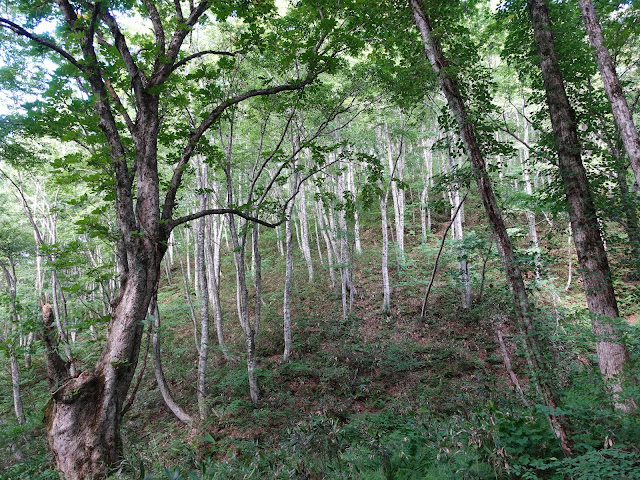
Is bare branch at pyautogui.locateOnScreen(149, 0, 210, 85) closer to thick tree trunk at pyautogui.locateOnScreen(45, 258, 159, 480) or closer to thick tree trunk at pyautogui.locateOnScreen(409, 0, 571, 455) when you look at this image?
thick tree trunk at pyautogui.locateOnScreen(45, 258, 159, 480)

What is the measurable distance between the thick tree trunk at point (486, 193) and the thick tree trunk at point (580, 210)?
4.54 ft

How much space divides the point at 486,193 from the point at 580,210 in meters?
1.83

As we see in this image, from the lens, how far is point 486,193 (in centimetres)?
491

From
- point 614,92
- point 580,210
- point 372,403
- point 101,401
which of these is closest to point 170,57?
point 101,401

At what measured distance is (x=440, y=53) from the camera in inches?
211

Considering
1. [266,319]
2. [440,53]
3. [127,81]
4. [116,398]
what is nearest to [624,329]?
[440,53]

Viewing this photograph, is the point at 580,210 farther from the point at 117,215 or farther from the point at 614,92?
the point at 117,215

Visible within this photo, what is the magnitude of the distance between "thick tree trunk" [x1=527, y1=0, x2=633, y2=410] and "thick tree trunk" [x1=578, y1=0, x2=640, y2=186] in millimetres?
568

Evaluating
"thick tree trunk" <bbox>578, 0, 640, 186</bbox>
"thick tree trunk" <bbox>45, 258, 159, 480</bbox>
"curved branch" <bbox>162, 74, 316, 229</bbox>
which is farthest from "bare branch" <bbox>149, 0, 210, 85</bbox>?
"thick tree trunk" <bbox>578, 0, 640, 186</bbox>

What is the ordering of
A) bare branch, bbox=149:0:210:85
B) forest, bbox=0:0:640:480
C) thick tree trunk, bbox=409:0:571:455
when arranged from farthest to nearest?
thick tree trunk, bbox=409:0:571:455 < bare branch, bbox=149:0:210:85 < forest, bbox=0:0:640:480

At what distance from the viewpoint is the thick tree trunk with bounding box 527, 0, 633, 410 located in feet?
16.9

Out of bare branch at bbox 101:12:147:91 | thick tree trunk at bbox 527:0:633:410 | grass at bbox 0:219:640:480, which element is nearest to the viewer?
grass at bbox 0:219:640:480

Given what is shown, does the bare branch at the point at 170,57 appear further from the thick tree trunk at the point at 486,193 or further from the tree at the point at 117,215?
the thick tree trunk at the point at 486,193

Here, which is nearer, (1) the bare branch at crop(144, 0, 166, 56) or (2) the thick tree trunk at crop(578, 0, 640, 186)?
(1) the bare branch at crop(144, 0, 166, 56)
